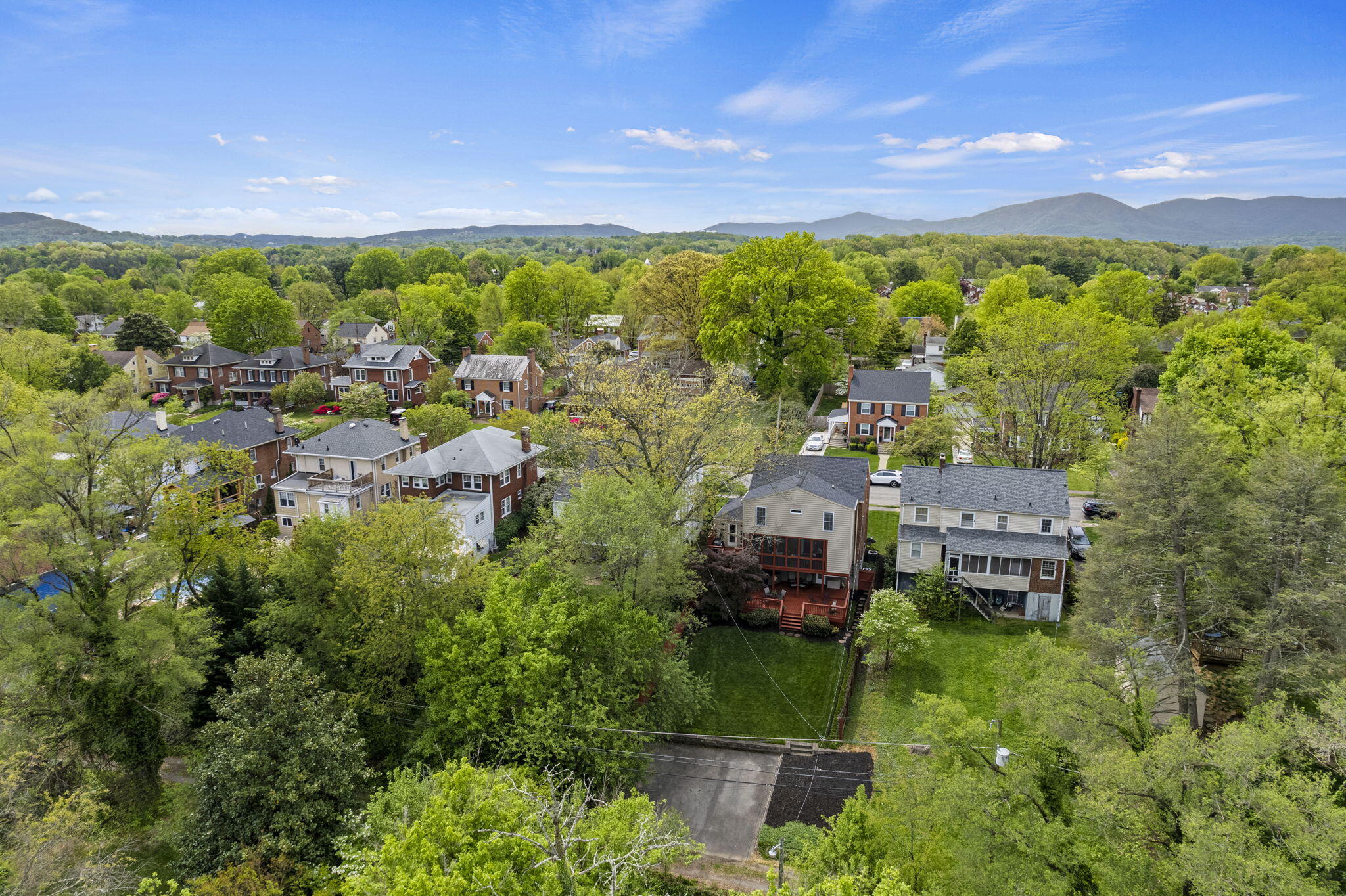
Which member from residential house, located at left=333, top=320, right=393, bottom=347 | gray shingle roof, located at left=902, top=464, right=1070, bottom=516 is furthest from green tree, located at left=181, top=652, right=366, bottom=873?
residential house, located at left=333, top=320, right=393, bottom=347

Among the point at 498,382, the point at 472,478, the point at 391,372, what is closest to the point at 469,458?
the point at 472,478

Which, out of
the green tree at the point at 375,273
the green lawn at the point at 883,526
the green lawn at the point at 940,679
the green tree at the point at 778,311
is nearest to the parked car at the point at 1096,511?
the green lawn at the point at 940,679

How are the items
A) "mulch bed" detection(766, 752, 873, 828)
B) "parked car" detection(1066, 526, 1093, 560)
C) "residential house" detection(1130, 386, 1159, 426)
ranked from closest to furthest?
1. "mulch bed" detection(766, 752, 873, 828)
2. "parked car" detection(1066, 526, 1093, 560)
3. "residential house" detection(1130, 386, 1159, 426)

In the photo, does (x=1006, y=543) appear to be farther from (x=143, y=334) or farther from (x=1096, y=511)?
(x=143, y=334)

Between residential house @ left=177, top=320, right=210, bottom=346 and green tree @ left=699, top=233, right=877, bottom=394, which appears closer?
green tree @ left=699, top=233, right=877, bottom=394

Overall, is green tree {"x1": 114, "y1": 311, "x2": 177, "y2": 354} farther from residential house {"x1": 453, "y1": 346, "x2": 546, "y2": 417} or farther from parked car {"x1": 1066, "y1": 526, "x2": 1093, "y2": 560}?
parked car {"x1": 1066, "y1": 526, "x2": 1093, "y2": 560}

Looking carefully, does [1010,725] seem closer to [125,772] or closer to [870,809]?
[870,809]
